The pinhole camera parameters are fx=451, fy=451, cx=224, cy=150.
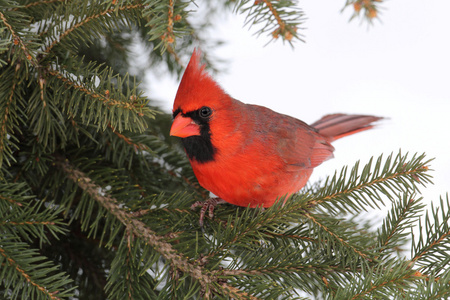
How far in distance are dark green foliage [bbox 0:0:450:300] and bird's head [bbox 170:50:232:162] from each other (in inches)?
7.3

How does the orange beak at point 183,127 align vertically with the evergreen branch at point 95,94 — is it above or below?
above

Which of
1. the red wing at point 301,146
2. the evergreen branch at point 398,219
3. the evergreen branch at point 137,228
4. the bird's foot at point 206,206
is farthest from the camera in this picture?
the red wing at point 301,146

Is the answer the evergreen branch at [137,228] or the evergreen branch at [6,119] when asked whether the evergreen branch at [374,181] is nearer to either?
the evergreen branch at [137,228]

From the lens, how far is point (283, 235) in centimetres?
122

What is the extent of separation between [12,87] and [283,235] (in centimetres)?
78

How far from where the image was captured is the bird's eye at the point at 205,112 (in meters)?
1.36

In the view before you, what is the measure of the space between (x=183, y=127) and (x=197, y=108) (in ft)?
Result: 0.23

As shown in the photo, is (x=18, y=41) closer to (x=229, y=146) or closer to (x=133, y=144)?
(x=133, y=144)

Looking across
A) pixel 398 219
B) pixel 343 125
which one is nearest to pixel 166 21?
pixel 398 219

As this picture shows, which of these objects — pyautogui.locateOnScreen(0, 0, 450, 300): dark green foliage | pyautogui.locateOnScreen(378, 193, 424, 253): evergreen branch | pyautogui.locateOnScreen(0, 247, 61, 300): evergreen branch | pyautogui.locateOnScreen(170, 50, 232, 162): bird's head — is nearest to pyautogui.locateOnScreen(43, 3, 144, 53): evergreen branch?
pyautogui.locateOnScreen(0, 0, 450, 300): dark green foliage

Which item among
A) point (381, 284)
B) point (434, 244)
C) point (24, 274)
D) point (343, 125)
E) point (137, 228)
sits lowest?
point (24, 274)

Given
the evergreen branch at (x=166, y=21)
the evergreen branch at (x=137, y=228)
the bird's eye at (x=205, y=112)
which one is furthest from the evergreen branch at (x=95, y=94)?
the bird's eye at (x=205, y=112)

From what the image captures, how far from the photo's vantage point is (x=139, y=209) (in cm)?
120

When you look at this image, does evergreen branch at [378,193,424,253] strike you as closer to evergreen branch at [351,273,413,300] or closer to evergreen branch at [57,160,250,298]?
evergreen branch at [351,273,413,300]
